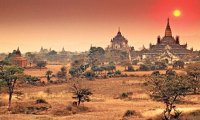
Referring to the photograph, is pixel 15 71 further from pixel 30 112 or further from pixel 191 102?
pixel 191 102

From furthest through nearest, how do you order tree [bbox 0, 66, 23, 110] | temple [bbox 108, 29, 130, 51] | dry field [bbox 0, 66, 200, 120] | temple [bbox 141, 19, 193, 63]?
1. temple [bbox 108, 29, 130, 51]
2. temple [bbox 141, 19, 193, 63]
3. tree [bbox 0, 66, 23, 110]
4. dry field [bbox 0, 66, 200, 120]

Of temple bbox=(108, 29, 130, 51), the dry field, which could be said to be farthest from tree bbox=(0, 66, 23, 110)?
temple bbox=(108, 29, 130, 51)

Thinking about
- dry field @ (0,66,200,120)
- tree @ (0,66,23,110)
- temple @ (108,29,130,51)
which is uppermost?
temple @ (108,29,130,51)

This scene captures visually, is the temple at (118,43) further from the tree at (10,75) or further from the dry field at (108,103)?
the tree at (10,75)

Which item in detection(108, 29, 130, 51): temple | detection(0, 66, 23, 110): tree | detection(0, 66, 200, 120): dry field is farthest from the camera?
detection(108, 29, 130, 51): temple

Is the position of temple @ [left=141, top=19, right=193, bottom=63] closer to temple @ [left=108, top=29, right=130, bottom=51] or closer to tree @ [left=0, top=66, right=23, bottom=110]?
temple @ [left=108, top=29, right=130, bottom=51]

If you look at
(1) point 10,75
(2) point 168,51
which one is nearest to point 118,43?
(2) point 168,51

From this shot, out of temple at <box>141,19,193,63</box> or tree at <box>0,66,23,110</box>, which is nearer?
tree at <box>0,66,23,110</box>

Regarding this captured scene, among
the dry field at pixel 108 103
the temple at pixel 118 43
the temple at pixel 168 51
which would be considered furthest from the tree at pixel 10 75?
the temple at pixel 118 43

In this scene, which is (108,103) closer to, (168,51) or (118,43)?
(168,51)

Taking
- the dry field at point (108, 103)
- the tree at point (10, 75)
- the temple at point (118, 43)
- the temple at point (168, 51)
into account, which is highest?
the temple at point (118, 43)

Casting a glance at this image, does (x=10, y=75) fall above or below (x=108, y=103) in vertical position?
above

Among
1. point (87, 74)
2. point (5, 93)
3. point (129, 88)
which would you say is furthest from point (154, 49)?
point (5, 93)

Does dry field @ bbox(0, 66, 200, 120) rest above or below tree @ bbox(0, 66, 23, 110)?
below
